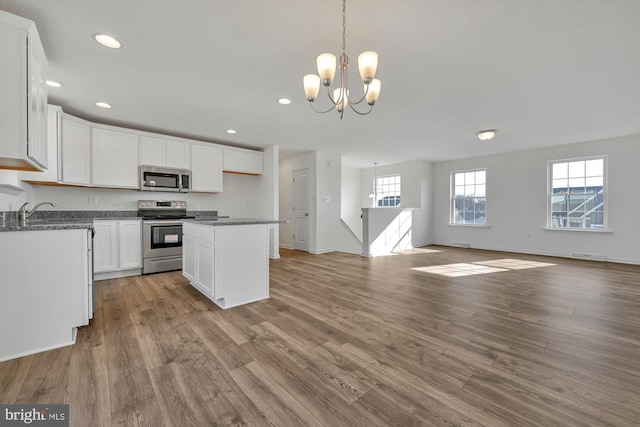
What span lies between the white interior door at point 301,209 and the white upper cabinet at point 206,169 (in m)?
2.10

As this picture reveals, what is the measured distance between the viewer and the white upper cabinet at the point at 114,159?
3984 mm

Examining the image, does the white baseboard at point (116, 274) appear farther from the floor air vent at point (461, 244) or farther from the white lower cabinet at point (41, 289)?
the floor air vent at point (461, 244)

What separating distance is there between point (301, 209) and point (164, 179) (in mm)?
3117

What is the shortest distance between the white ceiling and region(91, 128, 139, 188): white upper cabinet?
0.27m

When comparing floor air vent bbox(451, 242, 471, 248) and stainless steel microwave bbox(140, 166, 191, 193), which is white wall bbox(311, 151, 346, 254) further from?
floor air vent bbox(451, 242, 471, 248)

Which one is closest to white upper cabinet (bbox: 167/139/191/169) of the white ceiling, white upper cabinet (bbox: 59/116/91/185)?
the white ceiling

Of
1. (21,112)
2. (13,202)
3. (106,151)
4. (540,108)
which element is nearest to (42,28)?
(21,112)

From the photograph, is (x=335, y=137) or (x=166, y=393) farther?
(x=335, y=137)

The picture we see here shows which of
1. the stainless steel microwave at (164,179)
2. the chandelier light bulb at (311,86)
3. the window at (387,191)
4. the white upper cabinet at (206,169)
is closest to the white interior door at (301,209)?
the white upper cabinet at (206,169)

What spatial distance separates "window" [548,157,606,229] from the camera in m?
5.40

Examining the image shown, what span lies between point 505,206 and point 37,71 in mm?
8300

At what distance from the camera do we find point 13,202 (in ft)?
9.80

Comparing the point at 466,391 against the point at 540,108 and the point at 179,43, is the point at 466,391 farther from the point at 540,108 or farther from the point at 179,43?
the point at 540,108

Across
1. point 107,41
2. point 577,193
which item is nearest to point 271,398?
point 107,41
